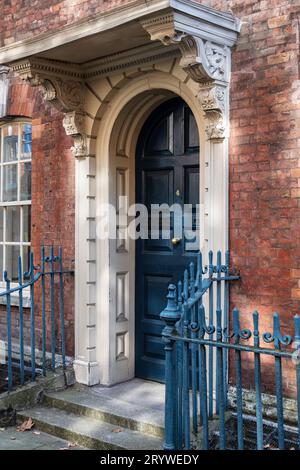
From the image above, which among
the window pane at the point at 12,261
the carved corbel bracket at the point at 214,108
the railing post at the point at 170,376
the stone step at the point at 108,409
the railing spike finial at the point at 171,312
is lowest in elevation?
the stone step at the point at 108,409

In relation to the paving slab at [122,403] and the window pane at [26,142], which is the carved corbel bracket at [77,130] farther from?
the paving slab at [122,403]

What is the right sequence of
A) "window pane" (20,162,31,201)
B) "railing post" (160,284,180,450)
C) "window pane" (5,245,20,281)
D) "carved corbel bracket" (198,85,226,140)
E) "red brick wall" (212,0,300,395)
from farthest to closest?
"window pane" (5,245,20,281)
"window pane" (20,162,31,201)
"carved corbel bracket" (198,85,226,140)
"red brick wall" (212,0,300,395)
"railing post" (160,284,180,450)

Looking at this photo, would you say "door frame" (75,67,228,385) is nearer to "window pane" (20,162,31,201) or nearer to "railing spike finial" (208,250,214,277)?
"window pane" (20,162,31,201)

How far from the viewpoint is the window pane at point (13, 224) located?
767 centimetres

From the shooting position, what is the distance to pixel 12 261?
784 centimetres

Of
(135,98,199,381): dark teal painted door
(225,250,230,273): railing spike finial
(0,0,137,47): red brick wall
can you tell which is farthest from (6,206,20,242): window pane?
(225,250,230,273): railing spike finial

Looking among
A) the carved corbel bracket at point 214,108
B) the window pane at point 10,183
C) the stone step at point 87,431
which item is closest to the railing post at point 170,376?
the stone step at point 87,431

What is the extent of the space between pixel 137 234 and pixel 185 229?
69 centimetres

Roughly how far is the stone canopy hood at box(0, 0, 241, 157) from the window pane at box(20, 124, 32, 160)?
1412 mm

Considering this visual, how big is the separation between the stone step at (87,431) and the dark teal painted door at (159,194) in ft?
3.64

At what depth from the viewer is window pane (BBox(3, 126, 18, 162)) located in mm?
7673

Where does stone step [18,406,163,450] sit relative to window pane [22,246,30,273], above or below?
below

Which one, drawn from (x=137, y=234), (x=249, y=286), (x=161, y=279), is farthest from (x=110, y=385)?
(x=249, y=286)

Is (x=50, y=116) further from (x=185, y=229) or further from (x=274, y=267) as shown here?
(x=274, y=267)
